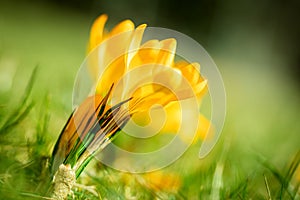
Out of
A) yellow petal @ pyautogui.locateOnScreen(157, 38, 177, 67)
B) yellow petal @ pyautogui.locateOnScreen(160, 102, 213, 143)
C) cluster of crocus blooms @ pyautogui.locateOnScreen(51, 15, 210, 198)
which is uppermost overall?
yellow petal @ pyautogui.locateOnScreen(157, 38, 177, 67)

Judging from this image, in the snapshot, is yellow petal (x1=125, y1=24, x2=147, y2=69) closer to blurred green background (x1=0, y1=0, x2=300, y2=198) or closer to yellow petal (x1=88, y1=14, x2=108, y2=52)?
yellow petal (x1=88, y1=14, x2=108, y2=52)

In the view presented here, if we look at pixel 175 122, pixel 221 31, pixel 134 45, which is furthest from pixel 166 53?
pixel 221 31

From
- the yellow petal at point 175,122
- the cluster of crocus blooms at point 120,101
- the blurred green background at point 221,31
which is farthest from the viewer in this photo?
the blurred green background at point 221,31

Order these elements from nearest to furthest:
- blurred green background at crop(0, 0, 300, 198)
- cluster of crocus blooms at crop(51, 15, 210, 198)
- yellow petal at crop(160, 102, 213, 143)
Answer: cluster of crocus blooms at crop(51, 15, 210, 198)
yellow petal at crop(160, 102, 213, 143)
blurred green background at crop(0, 0, 300, 198)

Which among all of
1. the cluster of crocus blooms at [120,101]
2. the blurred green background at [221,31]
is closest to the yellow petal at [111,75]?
the cluster of crocus blooms at [120,101]

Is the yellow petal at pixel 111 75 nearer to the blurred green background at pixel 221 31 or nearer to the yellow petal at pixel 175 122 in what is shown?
the yellow petal at pixel 175 122

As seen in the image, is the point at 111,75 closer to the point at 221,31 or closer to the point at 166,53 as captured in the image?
the point at 166,53

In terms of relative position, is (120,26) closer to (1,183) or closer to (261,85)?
(1,183)

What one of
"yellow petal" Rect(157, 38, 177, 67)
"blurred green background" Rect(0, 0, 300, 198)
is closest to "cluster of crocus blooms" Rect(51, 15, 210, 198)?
"yellow petal" Rect(157, 38, 177, 67)
